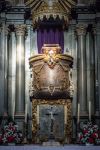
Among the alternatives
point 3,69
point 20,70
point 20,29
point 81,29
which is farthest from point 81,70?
point 3,69

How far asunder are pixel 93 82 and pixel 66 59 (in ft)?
5.04

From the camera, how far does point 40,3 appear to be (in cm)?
2105

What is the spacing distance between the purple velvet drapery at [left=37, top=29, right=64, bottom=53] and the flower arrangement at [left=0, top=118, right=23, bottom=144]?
4.01 metres

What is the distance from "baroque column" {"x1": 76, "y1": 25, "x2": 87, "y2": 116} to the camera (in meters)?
20.6

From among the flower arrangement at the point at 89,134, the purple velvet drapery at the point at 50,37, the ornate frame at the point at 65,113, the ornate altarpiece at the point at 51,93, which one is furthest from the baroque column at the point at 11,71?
the flower arrangement at the point at 89,134

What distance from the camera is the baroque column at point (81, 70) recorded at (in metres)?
20.6

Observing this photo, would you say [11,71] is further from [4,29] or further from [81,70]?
[81,70]

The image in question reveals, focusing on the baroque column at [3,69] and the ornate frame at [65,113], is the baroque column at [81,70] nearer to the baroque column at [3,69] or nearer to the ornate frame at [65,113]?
the ornate frame at [65,113]

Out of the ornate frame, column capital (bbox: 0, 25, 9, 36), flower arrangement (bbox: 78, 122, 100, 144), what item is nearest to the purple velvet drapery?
column capital (bbox: 0, 25, 9, 36)

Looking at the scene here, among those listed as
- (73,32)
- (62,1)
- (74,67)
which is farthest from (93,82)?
(62,1)

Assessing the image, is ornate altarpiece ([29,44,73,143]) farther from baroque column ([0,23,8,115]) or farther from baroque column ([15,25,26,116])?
baroque column ([0,23,8,115])

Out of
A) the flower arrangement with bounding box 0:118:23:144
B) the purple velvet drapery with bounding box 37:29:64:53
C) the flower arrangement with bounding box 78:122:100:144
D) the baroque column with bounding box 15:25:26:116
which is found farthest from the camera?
the purple velvet drapery with bounding box 37:29:64:53

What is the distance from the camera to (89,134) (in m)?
18.7

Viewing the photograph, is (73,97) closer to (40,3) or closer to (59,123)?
(59,123)
